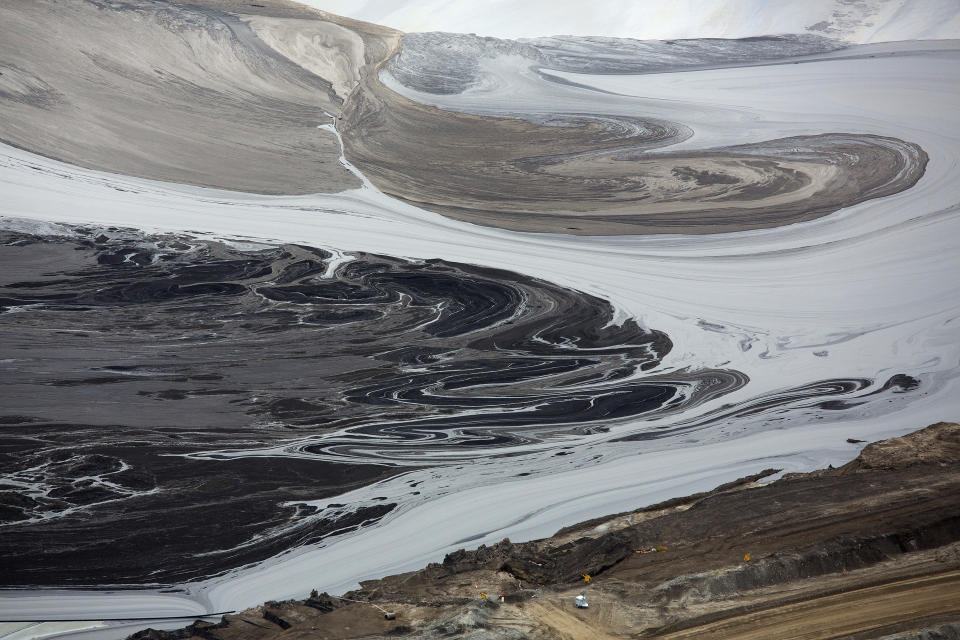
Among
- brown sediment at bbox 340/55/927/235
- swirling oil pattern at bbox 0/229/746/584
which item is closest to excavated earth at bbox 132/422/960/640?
swirling oil pattern at bbox 0/229/746/584

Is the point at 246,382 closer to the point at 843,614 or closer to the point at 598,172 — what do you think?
the point at 843,614

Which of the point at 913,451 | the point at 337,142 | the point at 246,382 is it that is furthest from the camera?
the point at 337,142

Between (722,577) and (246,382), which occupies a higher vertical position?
(246,382)

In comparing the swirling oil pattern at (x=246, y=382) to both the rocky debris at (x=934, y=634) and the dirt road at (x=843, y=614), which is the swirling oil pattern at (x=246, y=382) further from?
the rocky debris at (x=934, y=634)

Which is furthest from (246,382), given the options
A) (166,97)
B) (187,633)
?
(166,97)

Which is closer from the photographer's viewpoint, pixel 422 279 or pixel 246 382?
pixel 246 382

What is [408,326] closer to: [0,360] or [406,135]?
[0,360]
